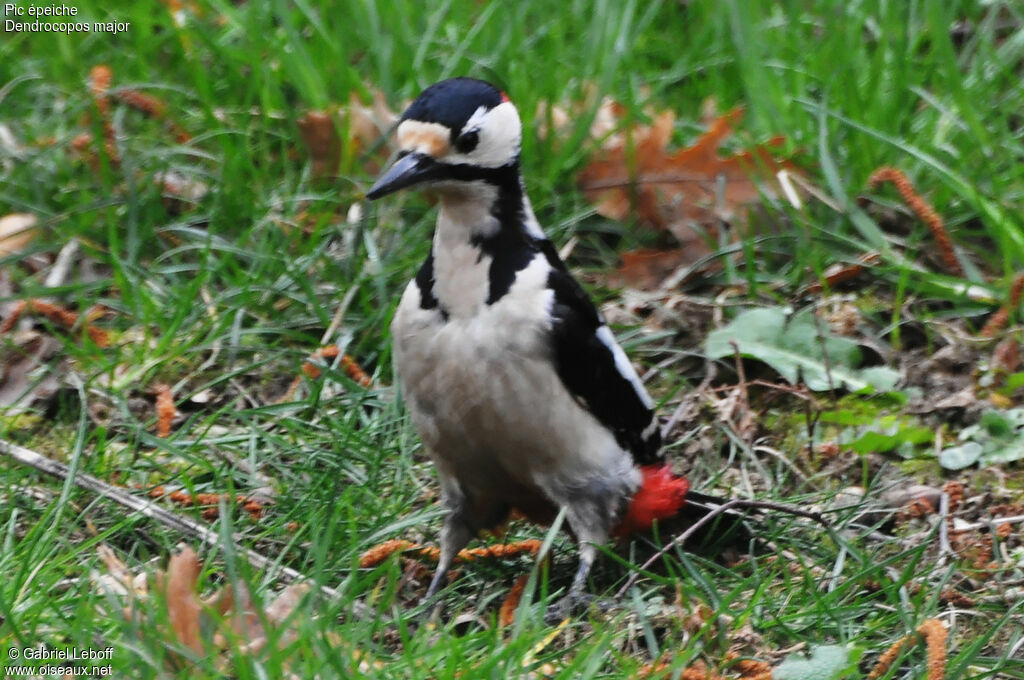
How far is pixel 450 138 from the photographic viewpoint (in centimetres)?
325

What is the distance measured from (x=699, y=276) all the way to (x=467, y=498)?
5.32 feet

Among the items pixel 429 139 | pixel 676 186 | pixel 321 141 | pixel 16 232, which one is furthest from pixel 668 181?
pixel 16 232

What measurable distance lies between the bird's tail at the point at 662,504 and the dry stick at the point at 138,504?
0.78m

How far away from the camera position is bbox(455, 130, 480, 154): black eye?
326 cm

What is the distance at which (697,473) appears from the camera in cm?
412

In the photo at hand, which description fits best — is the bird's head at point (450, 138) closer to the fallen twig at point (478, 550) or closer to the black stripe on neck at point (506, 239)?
the black stripe on neck at point (506, 239)

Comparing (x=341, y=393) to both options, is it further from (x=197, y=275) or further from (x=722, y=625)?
(x=722, y=625)

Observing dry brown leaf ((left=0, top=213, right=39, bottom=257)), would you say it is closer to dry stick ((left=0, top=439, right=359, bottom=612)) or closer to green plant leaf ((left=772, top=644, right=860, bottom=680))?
dry stick ((left=0, top=439, right=359, bottom=612))

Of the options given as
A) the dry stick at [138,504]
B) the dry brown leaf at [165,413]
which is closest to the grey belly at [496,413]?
the dry stick at [138,504]

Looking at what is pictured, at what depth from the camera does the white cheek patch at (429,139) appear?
127 inches

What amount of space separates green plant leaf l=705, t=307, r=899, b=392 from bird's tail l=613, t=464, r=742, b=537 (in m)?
0.78

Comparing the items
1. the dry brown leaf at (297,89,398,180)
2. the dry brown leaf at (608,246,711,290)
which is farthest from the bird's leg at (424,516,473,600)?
the dry brown leaf at (297,89,398,180)

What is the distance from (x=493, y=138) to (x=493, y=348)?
478 mm

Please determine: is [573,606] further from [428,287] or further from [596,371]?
[428,287]
